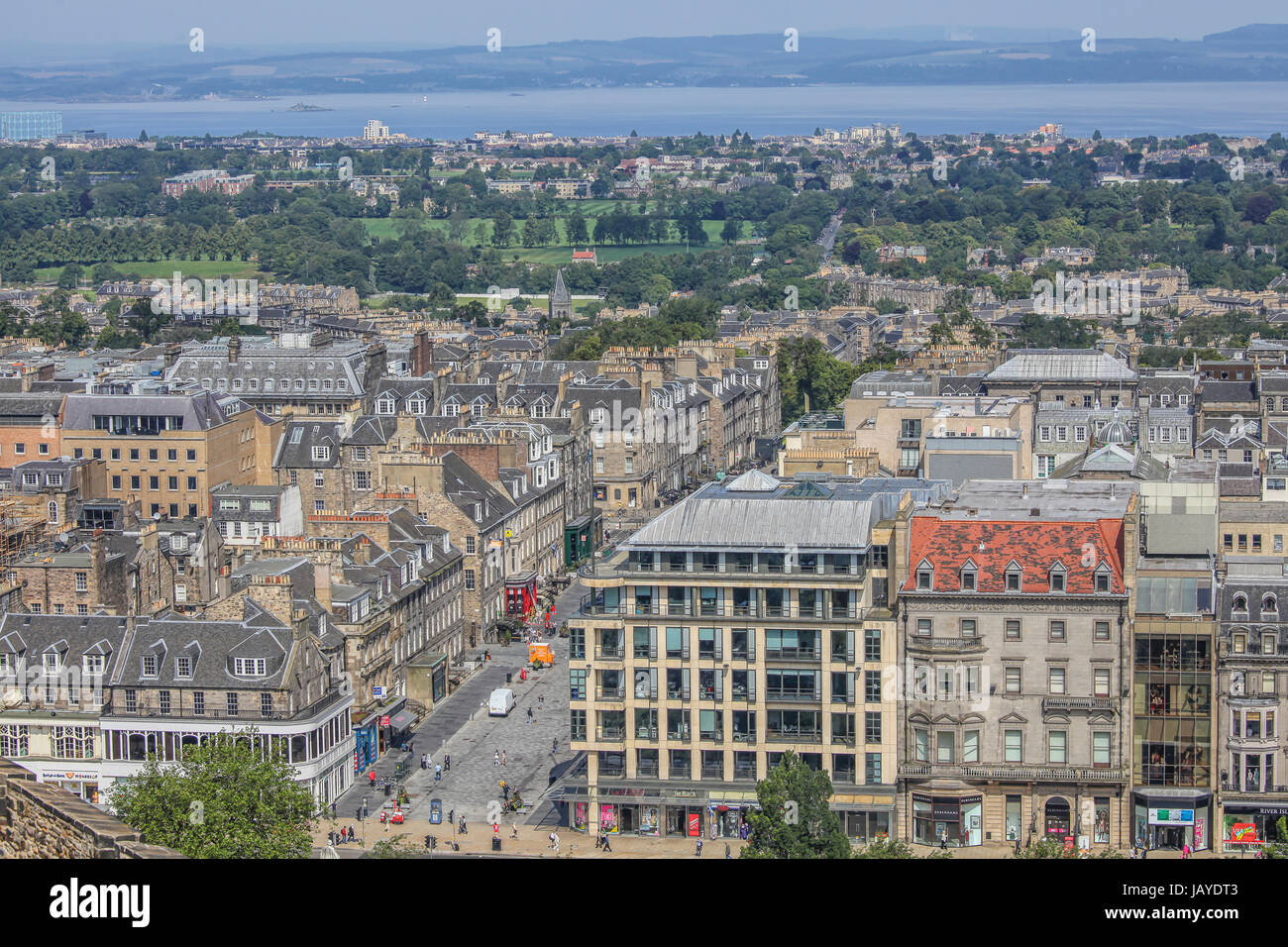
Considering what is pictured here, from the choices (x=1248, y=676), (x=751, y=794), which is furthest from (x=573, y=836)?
(x=1248, y=676)

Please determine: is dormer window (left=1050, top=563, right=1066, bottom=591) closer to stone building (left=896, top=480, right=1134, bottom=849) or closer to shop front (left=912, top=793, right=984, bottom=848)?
stone building (left=896, top=480, right=1134, bottom=849)

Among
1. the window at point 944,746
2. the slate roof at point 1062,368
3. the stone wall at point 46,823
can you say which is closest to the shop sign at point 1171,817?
the window at point 944,746

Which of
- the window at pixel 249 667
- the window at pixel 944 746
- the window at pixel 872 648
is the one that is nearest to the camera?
the window at pixel 944 746

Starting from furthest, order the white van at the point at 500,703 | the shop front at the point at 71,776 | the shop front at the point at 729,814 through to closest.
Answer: the white van at the point at 500,703 → the shop front at the point at 71,776 → the shop front at the point at 729,814

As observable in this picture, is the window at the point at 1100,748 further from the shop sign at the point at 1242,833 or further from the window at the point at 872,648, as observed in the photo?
the window at the point at 872,648

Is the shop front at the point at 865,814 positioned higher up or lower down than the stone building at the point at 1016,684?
lower down

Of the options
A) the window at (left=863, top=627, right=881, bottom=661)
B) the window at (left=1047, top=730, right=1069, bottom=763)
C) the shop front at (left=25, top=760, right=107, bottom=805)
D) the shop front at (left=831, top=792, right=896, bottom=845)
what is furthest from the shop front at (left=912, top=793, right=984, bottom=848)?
the shop front at (left=25, top=760, right=107, bottom=805)

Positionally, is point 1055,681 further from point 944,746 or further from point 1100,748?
point 944,746
